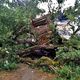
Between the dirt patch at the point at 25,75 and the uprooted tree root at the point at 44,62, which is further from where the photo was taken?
the uprooted tree root at the point at 44,62

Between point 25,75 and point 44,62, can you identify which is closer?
point 25,75

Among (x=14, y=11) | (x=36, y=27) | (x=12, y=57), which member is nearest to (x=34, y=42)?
(x=36, y=27)

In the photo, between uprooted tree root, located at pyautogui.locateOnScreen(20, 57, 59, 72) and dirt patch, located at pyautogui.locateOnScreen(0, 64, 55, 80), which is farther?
uprooted tree root, located at pyautogui.locateOnScreen(20, 57, 59, 72)

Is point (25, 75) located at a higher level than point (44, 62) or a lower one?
lower

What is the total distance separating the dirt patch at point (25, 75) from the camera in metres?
9.20

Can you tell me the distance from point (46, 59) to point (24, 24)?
2.00 metres

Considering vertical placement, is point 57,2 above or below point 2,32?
above

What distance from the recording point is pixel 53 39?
11.6 meters

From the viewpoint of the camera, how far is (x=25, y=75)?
9.62 meters

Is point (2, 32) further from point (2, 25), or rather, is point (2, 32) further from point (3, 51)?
point (3, 51)

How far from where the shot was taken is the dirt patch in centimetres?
920

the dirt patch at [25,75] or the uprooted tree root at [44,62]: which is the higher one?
the uprooted tree root at [44,62]

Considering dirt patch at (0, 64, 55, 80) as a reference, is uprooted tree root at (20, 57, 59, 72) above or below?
above

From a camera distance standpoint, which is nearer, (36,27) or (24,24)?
(24,24)
